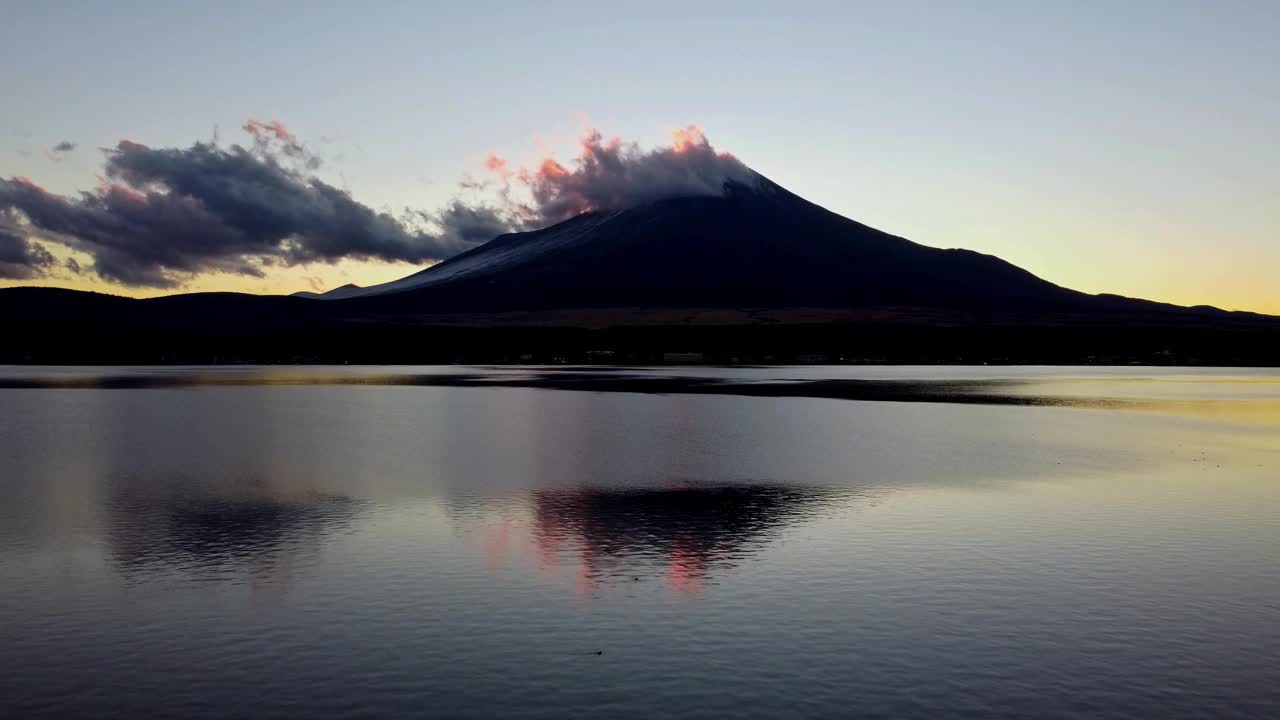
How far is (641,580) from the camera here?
25.9 metres

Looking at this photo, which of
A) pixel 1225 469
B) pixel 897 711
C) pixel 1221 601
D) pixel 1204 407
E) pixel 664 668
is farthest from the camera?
pixel 1204 407

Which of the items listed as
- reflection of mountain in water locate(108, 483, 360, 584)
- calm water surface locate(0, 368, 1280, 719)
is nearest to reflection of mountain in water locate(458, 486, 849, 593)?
calm water surface locate(0, 368, 1280, 719)

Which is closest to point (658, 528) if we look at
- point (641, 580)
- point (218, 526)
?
point (641, 580)

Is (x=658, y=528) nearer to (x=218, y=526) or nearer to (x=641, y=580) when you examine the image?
(x=641, y=580)

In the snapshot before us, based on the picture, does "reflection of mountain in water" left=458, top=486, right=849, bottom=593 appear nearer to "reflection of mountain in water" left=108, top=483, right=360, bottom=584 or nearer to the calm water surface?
the calm water surface

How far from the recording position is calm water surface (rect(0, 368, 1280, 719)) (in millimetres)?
17859

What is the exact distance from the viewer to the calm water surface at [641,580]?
58.6ft

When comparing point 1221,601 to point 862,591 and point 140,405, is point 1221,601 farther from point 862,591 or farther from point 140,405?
point 140,405

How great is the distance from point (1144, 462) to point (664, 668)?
4055 centimetres

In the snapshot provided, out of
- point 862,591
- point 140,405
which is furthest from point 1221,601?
point 140,405

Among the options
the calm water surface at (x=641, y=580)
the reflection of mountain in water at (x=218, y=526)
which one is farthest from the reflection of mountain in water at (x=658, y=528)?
the reflection of mountain in water at (x=218, y=526)

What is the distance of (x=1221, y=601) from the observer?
78.5ft

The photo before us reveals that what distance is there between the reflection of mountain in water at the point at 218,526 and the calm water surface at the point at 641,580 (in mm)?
188

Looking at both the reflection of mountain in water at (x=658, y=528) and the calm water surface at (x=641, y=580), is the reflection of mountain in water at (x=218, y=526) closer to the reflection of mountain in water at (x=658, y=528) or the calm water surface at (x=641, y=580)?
the calm water surface at (x=641, y=580)
